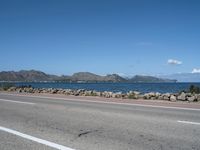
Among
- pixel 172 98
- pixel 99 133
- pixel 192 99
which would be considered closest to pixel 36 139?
pixel 99 133

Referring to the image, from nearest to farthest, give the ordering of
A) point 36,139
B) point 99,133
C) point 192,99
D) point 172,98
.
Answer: point 36,139 < point 99,133 < point 192,99 < point 172,98

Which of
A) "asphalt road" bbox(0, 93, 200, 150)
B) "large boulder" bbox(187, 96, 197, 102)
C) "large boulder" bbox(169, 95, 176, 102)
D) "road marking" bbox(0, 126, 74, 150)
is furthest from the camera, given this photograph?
"large boulder" bbox(169, 95, 176, 102)

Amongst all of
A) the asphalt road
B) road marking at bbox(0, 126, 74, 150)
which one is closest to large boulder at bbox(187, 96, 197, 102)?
the asphalt road

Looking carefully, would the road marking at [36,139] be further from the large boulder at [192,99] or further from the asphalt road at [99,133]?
the large boulder at [192,99]

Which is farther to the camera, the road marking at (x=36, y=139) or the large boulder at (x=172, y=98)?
the large boulder at (x=172, y=98)

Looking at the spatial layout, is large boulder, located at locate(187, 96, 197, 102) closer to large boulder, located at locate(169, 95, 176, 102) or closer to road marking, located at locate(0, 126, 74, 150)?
large boulder, located at locate(169, 95, 176, 102)

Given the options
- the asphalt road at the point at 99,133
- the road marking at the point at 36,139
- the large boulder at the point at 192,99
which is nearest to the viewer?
the road marking at the point at 36,139

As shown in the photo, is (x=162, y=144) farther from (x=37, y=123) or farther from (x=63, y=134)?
(x=37, y=123)

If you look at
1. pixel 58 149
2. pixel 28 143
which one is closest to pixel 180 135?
pixel 58 149

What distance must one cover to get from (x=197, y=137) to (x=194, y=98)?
1170cm

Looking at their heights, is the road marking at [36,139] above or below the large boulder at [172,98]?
below

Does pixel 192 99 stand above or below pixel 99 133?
above

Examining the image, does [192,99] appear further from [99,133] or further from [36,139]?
[36,139]

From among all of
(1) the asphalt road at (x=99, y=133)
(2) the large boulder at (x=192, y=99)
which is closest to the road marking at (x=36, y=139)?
(1) the asphalt road at (x=99, y=133)
